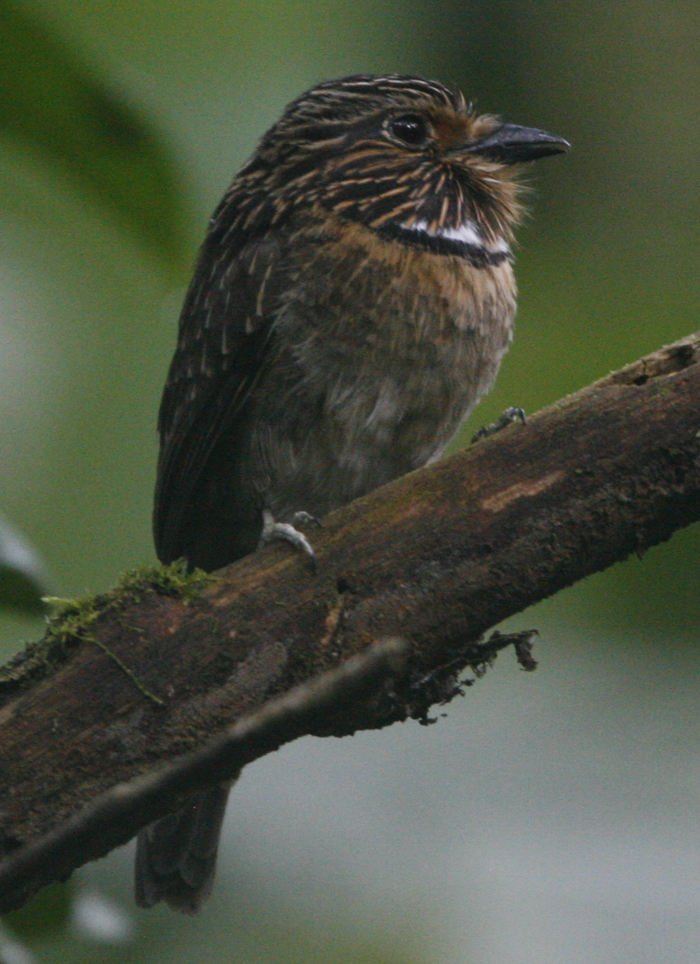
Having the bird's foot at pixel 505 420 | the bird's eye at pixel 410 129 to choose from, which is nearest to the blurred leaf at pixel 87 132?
the bird's foot at pixel 505 420

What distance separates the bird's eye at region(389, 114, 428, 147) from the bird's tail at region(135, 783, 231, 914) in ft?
4.88

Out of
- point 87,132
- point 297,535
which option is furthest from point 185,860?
point 87,132

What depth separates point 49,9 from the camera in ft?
7.40

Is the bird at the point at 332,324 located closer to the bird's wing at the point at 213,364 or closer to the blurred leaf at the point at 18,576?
the bird's wing at the point at 213,364

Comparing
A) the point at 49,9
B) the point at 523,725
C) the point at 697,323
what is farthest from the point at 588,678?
the point at 49,9

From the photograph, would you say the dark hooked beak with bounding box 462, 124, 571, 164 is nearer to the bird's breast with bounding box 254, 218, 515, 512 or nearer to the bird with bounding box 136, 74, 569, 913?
the bird with bounding box 136, 74, 569, 913

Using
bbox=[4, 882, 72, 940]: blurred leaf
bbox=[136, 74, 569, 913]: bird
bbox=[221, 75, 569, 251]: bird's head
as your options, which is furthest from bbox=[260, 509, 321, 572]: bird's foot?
bbox=[221, 75, 569, 251]: bird's head

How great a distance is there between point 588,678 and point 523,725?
0.16 m

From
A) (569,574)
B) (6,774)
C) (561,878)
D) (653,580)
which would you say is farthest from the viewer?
(653,580)

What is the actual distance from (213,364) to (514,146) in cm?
84

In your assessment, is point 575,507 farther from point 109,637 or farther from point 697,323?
point 697,323

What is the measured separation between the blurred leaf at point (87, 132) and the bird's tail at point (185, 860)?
126 cm

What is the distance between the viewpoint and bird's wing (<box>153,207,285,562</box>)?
2676mm

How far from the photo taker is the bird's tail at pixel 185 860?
2697 mm
